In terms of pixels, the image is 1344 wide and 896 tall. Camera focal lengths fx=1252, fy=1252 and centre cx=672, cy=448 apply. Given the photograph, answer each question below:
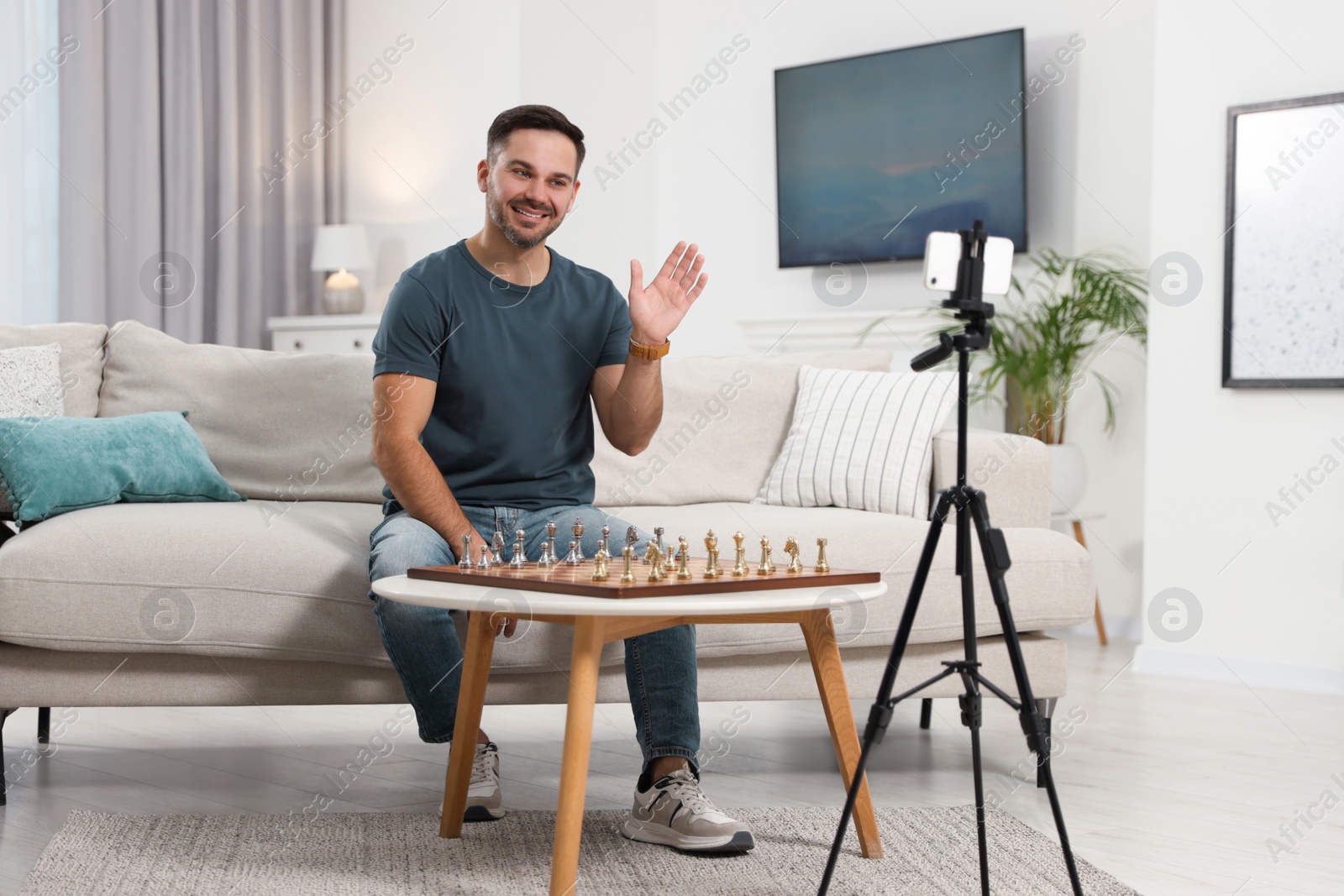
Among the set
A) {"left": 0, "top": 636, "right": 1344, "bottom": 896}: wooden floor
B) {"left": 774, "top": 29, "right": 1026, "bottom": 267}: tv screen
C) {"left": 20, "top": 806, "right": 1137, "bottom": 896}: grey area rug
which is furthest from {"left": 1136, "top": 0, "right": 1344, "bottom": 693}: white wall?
{"left": 20, "top": 806, "right": 1137, "bottom": 896}: grey area rug

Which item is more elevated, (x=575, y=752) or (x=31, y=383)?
(x=31, y=383)

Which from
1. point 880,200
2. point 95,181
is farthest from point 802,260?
point 95,181

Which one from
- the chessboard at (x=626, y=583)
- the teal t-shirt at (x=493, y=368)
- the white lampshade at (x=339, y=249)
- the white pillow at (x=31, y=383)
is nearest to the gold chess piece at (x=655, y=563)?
the chessboard at (x=626, y=583)

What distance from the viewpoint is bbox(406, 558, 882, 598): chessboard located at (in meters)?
1.40

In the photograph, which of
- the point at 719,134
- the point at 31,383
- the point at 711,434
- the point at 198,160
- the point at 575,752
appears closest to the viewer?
the point at 575,752

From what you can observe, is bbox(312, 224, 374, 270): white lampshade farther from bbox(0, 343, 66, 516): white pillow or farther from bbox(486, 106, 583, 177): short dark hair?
bbox(486, 106, 583, 177): short dark hair

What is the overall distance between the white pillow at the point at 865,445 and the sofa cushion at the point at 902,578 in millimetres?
179

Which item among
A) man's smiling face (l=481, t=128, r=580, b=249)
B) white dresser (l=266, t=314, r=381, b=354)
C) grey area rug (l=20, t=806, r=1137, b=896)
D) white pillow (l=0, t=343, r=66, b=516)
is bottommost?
grey area rug (l=20, t=806, r=1137, b=896)

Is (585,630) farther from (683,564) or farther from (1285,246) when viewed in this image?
(1285,246)

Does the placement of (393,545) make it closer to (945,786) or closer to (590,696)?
(590,696)

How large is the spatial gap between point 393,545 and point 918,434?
44.4 inches

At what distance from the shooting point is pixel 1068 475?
352 centimetres

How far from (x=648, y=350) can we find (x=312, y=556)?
61cm

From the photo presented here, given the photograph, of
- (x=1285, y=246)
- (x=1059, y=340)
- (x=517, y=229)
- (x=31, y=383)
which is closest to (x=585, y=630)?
(x=517, y=229)
